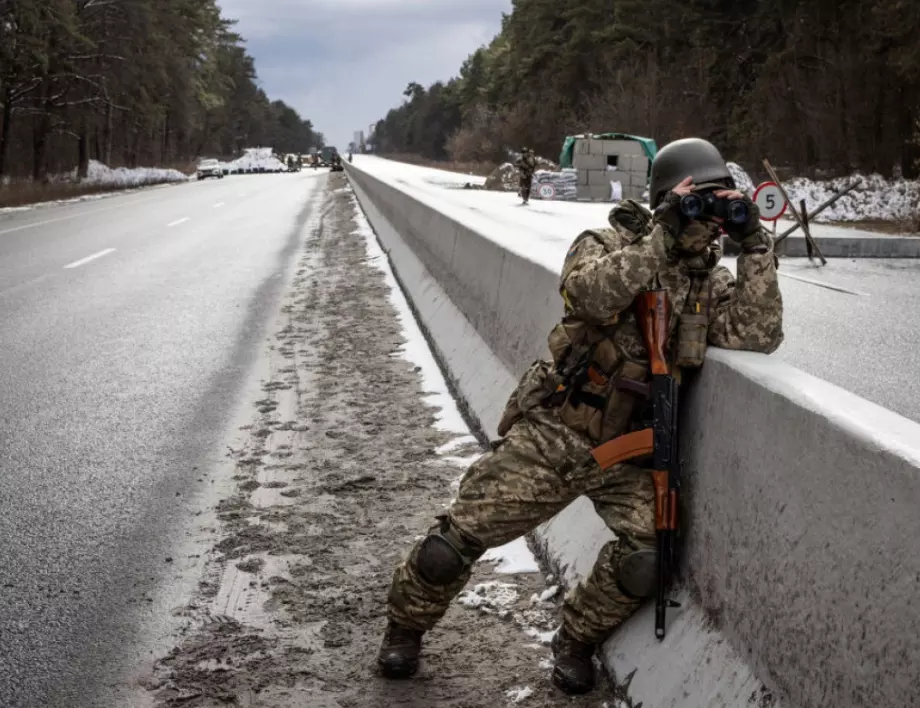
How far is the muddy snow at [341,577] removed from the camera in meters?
3.21

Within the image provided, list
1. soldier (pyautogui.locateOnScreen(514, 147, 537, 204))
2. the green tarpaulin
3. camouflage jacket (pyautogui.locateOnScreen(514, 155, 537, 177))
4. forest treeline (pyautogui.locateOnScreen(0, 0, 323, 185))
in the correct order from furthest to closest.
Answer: the green tarpaulin → forest treeline (pyautogui.locateOnScreen(0, 0, 323, 185)) → camouflage jacket (pyautogui.locateOnScreen(514, 155, 537, 177)) → soldier (pyautogui.locateOnScreen(514, 147, 537, 204))

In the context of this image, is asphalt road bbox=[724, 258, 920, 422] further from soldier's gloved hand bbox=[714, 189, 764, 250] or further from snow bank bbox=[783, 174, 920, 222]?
snow bank bbox=[783, 174, 920, 222]

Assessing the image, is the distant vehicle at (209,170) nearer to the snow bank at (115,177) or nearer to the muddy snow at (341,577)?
the snow bank at (115,177)

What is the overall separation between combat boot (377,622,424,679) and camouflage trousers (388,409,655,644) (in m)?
0.03

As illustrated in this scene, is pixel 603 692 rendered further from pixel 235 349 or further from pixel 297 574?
pixel 235 349

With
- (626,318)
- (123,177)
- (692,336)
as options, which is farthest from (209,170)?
(692,336)

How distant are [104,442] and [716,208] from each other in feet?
12.9

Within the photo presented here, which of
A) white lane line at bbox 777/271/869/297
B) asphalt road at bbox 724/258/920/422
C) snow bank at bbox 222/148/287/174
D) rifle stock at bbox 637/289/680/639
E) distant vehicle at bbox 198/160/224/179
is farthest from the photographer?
snow bank at bbox 222/148/287/174

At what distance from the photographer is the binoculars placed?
3023 millimetres

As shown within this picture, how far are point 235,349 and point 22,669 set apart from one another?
544cm

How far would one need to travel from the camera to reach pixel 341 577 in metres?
4.01

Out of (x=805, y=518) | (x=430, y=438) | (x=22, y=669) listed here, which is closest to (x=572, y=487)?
(x=805, y=518)

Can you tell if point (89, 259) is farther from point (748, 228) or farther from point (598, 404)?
point (748, 228)

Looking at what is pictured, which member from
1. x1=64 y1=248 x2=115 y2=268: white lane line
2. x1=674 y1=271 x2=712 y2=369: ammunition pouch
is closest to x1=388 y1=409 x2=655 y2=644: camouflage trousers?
x1=674 y1=271 x2=712 y2=369: ammunition pouch
